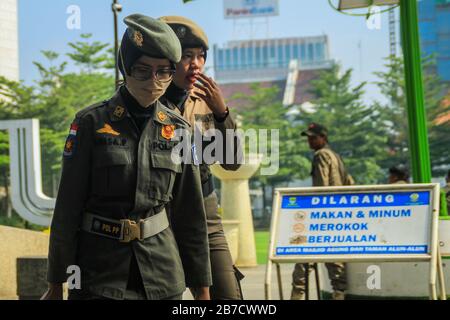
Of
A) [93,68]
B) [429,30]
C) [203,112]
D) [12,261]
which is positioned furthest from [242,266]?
[429,30]

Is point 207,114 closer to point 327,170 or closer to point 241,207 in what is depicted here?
point 327,170

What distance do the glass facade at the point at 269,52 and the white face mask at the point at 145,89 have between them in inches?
5862

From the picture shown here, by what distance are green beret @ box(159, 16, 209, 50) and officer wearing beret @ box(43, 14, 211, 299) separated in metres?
0.95

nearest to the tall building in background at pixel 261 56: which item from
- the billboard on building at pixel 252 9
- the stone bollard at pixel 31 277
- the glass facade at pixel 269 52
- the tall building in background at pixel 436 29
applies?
the glass facade at pixel 269 52

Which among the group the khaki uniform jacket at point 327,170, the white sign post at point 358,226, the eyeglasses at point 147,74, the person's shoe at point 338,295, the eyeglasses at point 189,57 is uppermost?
the eyeglasses at point 189,57

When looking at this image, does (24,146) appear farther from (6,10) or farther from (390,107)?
(390,107)

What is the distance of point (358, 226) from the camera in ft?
19.5

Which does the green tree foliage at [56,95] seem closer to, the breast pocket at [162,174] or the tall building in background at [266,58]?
the breast pocket at [162,174]

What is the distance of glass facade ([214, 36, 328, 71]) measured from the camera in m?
156

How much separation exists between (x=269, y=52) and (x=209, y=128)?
533 feet

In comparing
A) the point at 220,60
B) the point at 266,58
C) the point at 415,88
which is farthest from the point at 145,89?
the point at 266,58

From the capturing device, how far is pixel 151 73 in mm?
3736

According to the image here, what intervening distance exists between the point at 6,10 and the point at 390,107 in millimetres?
45670

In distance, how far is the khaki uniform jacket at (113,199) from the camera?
141 inches
